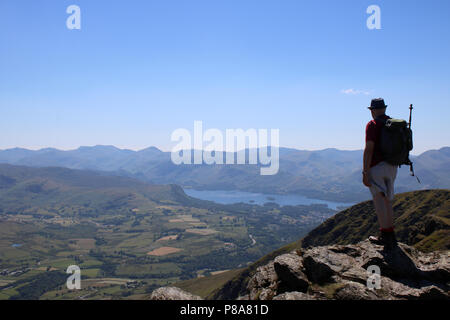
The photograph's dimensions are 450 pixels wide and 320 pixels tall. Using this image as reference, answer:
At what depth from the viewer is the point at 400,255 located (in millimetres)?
10680

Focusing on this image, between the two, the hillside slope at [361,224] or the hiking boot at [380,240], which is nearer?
the hiking boot at [380,240]

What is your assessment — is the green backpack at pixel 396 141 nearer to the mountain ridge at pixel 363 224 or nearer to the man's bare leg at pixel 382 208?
the man's bare leg at pixel 382 208

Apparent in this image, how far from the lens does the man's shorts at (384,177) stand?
1055 centimetres

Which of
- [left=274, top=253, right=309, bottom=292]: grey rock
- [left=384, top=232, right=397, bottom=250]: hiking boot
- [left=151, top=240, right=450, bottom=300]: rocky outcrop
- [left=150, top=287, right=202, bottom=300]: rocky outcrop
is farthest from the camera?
[left=384, top=232, right=397, bottom=250]: hiking boot

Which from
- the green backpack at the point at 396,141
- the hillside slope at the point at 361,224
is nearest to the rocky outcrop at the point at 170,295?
the green backpack at the point at 396,141

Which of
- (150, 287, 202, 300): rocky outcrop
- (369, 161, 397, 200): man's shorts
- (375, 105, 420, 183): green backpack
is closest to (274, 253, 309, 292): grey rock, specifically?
(150, 287, 202, 300): rocky outcrop

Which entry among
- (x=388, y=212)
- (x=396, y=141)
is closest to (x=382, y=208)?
(x=388, y=212)

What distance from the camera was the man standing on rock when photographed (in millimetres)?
10539

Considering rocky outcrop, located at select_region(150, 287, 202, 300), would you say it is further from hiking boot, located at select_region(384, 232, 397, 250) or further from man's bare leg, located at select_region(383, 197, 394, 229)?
man's bare leg, located at select_region(383, 197, 394, 229)

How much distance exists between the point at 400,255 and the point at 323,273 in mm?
3149

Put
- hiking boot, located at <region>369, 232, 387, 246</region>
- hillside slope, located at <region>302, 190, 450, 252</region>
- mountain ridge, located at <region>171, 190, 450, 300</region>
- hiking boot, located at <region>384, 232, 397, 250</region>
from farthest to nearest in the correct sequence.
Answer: hillside slope, located at <region>302, 190, 450, 252</region>, mountain ridge, located at <region>171, 190, 450, 300</region>, hiking boot, located at <region>369, 232, 387, 246</region>, hiking boot, located at <region>384, 232, 397, 250</region>

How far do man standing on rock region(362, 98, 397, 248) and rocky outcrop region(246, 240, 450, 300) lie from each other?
58.0 inches

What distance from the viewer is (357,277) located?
32.5 ft
